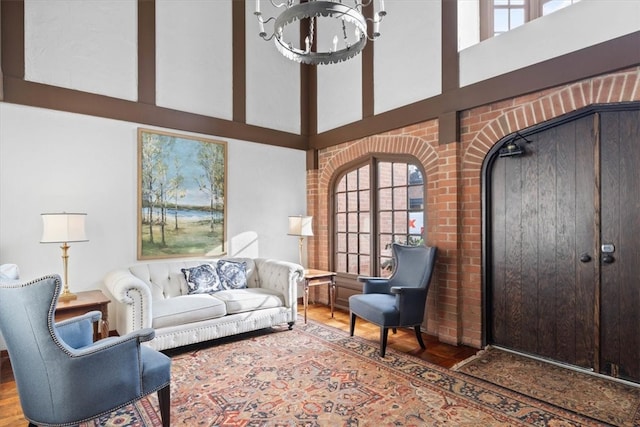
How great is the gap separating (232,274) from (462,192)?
274 cm

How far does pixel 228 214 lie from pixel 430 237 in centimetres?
259

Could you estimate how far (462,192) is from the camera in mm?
3801

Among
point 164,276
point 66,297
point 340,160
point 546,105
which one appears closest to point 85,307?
point 66,297

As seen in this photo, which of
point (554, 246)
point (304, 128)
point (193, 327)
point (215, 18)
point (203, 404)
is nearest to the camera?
point (203, 404)

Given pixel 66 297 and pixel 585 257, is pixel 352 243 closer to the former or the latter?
pixel 585 257

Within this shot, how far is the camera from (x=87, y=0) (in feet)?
12.9

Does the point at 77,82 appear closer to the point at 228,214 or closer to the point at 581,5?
the point at 228,214

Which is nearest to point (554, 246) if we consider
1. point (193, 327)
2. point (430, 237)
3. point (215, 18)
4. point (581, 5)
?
point (430, 237)

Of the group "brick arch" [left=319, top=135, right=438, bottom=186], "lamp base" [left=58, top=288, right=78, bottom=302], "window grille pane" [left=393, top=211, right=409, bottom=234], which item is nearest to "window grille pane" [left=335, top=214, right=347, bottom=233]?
"brick arch" [left=319, top=135, right=438, bottom=186]

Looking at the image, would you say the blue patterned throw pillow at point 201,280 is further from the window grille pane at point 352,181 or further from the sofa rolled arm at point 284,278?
the window grille pane at point 352,181

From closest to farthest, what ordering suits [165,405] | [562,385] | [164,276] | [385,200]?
1. [165,405]
2. [562,385]
3. [164,276]
4. [385,200]

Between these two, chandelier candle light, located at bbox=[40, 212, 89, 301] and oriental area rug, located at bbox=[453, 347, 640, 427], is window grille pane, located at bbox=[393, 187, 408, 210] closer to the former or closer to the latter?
oriental area rug, located at bbox=[453, 347, 640, 427]

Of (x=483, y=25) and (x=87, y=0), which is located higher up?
(x=87, y=0)

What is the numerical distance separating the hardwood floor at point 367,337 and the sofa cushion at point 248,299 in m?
0.80
